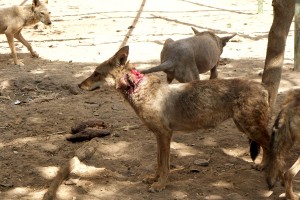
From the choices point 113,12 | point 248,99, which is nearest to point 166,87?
point 248,99

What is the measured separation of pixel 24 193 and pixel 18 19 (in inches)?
279

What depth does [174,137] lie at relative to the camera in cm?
666

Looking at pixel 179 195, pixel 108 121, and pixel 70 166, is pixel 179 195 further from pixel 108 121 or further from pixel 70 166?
pixel 108 121

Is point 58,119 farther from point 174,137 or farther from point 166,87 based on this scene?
point 166,87

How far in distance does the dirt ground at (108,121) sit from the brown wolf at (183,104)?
453mm

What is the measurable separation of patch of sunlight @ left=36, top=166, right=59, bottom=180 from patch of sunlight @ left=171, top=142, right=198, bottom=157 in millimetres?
1577

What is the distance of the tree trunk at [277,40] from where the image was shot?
19.5ft

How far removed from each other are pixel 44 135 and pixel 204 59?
9.54 ft

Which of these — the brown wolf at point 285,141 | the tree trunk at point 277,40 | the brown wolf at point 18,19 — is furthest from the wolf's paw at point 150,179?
the brown wolf at point 18,19

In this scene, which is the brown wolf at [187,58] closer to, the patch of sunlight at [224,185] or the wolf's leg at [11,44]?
the patch of sunlight at [224,185]

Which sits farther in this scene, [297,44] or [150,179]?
[297,44]

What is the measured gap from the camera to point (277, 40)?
20.2ft

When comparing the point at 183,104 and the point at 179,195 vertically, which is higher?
the point at 183,104

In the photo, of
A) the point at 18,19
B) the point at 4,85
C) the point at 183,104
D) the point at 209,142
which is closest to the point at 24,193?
the point at 183,104
